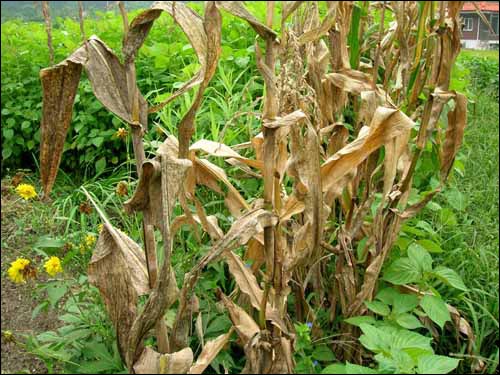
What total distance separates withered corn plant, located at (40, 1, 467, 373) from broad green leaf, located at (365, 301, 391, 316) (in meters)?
0.04

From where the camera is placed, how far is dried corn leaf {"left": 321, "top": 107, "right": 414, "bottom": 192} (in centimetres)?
143

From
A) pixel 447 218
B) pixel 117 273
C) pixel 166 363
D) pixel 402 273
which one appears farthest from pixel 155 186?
pixel 447 218

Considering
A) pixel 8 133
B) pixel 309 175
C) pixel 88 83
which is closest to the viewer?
pixel 309 175

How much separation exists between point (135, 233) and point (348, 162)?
81cm

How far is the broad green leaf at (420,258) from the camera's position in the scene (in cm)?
171

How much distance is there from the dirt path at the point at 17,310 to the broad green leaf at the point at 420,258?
112cm

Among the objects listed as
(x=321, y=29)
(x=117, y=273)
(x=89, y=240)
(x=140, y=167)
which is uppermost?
(x=321, y=29)

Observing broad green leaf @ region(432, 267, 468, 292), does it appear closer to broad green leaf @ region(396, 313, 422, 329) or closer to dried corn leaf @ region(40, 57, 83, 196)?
broad green leaf @ region(396, 313, 422, 329)

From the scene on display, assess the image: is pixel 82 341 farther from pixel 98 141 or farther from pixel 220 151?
pixel 98 141

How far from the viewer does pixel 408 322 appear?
1590 millimetres

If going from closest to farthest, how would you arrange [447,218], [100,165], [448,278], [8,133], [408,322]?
[408,322]
[448,278]
[447,218]
[100,165]
[8,133]

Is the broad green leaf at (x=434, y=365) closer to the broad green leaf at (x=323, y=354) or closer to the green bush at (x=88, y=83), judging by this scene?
the broad green leaf at (x=323, y=354)

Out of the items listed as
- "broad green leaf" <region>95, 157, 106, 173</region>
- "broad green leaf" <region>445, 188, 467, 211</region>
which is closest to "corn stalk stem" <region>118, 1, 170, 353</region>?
"broad green leaf" <region>445, 188, 467, 211</region>

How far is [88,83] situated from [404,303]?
2382 mm
